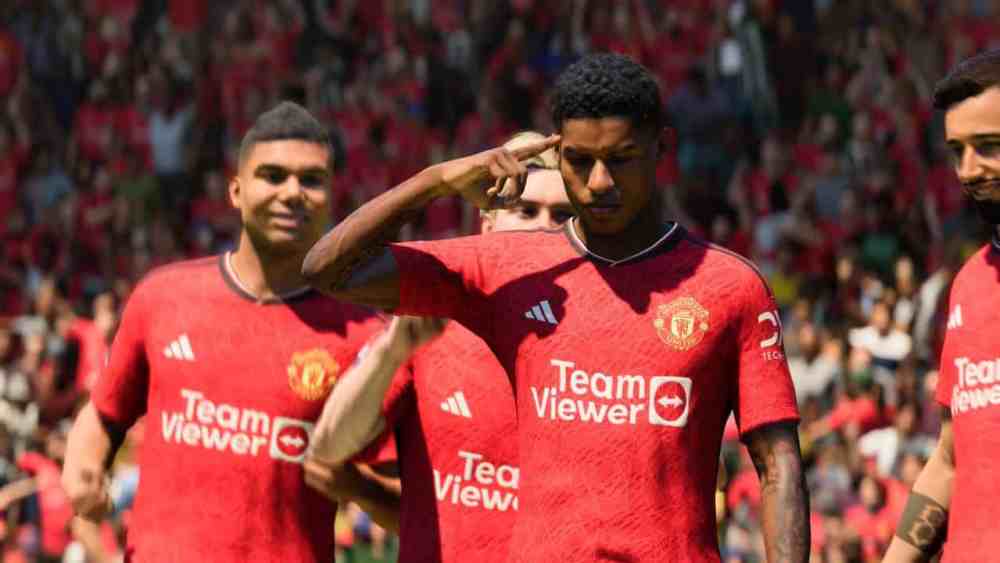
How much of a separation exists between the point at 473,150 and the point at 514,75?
86 cm

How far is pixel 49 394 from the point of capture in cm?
1886

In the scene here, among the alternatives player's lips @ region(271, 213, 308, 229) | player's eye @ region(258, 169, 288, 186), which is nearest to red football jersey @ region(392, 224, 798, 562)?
player's lips @ region(271, 213, 308, 229)

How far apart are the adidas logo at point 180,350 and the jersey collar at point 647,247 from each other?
222cm

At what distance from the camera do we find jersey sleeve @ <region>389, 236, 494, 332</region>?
606 centimetres

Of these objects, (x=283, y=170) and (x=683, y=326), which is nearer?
(x=683, y=326)

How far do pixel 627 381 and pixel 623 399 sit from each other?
0.05 m

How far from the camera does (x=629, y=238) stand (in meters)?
6.07

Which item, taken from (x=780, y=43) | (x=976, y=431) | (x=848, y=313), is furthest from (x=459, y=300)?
(x=780, y=43)

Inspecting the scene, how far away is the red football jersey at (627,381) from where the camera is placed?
595cm

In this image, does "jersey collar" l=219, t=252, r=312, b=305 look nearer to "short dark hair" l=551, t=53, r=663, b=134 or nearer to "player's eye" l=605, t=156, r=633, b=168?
"short dark hair" l=551, t=53, r=663, b=134

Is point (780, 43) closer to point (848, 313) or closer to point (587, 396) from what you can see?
point (848, 313)

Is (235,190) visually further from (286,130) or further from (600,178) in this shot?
(600,178)

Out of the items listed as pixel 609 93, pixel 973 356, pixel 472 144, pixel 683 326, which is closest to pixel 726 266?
pixel 683 326

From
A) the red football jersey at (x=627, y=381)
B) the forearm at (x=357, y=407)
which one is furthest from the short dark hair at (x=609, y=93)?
the forearm at (x=357, y=407)
